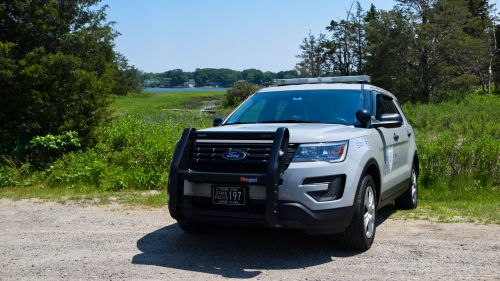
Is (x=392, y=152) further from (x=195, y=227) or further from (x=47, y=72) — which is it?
(x=47, y=72)

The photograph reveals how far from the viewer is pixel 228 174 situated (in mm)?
4305

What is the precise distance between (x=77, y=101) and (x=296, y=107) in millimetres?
8360

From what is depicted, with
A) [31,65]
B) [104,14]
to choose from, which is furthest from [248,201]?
[104,14]


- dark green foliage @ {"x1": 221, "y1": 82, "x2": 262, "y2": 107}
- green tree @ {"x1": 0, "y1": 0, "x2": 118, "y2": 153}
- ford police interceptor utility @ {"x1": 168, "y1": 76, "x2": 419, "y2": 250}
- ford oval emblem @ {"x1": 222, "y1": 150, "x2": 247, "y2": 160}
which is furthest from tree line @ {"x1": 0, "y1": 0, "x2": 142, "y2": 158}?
dark green foliage @ {"x1": 221, "y1": 82, "x2": 262, "y2": 107}

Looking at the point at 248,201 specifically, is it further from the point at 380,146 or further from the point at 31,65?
the point at 31,65

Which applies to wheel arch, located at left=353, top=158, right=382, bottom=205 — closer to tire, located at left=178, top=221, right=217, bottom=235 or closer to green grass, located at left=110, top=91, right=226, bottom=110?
tire, located at left=178, top=221, right=217, bottom=235

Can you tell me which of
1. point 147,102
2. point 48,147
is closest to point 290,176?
point 48,147

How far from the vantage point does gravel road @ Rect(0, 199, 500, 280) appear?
415 cm

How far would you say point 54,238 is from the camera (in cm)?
545

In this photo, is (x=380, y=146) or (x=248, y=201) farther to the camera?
(x=380, y=146)

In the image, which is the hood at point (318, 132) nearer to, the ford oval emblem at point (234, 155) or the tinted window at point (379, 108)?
the ford oval emblem at point (234, 155)

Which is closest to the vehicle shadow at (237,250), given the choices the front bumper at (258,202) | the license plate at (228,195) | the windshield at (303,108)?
the front bumper at (258,202)

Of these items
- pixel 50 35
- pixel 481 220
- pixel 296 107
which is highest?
pixel 50 35

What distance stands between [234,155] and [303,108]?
1.64m
